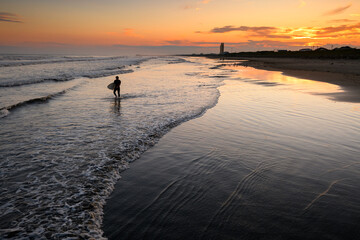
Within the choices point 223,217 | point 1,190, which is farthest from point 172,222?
point 1,190

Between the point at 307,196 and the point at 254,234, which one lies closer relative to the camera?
the point at 254,234

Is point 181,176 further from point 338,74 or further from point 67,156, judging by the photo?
point 338,74

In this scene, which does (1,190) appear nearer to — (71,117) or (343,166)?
(71,117)

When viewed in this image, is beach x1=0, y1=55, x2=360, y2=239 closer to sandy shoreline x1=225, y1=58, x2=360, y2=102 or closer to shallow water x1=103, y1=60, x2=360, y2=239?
shallow water x1=103, y1=60, x2=360, y2=239

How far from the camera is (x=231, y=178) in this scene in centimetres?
555

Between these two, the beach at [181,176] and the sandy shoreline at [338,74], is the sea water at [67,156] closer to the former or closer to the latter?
the beach at [181,176]

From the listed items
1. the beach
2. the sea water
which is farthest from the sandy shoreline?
the sea water

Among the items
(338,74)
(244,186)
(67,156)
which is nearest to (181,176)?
(244,186)

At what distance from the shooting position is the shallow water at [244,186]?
12.6ft

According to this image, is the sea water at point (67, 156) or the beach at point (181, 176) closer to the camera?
the beach at point (181, 176)

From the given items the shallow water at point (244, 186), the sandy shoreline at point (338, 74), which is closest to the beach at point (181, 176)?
the shallow water at point (244, 186)

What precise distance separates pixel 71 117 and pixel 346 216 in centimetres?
1158

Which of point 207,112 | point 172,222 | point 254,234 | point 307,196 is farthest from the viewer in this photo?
point 207,112

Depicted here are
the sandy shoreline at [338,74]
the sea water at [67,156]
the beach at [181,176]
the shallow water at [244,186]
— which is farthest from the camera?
the sandy shoreline at [338,74]
